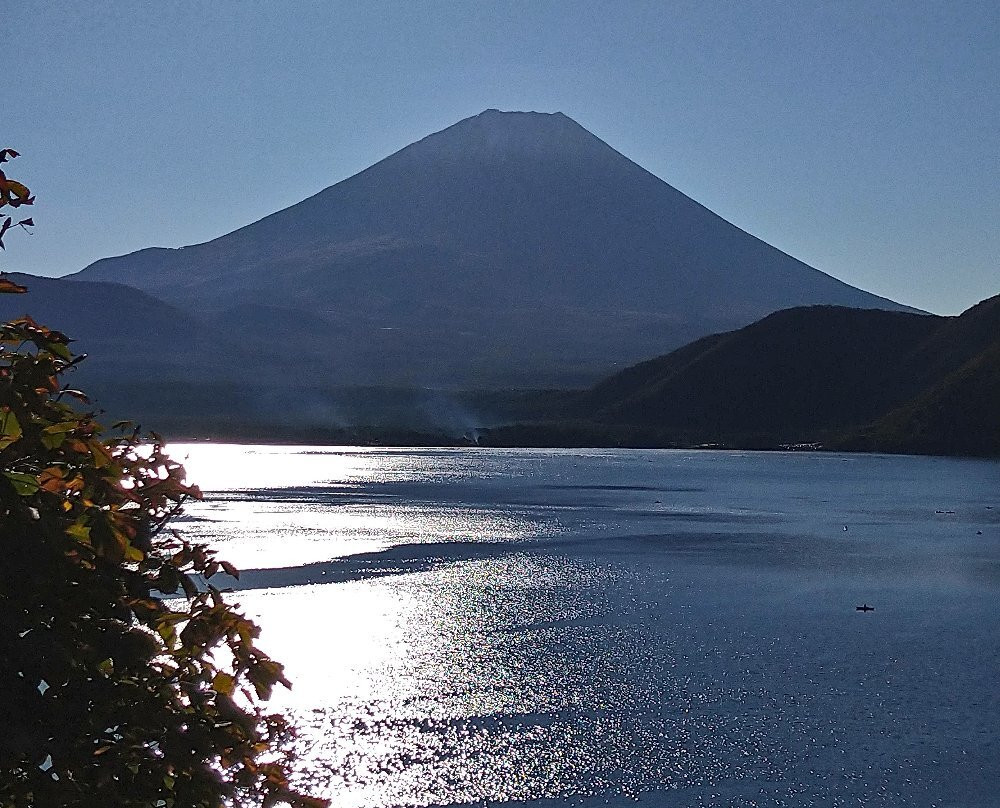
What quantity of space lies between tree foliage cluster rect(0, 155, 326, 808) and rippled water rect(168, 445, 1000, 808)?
9524mm

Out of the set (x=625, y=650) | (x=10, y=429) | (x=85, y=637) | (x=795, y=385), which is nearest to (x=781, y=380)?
(x=795, y=385)

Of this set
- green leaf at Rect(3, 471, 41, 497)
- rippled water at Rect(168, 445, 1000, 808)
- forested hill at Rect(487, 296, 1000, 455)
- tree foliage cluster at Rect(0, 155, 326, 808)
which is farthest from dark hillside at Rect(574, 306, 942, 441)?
green leaf at Rect(3, 471, 41, 497)

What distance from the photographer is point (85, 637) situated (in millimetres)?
3045

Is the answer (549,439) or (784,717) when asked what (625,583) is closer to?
(784,717)

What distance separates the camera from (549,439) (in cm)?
11838

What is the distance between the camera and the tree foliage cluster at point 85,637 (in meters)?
2.92

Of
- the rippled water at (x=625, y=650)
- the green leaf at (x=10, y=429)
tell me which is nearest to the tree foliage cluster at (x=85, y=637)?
the green leaf at (x=10, y=429)

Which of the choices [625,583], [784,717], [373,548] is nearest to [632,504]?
[373,548]

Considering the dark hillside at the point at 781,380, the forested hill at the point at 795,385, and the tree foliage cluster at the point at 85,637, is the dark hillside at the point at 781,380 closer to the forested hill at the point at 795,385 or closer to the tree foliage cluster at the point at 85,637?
the forested hill at the point at 795,385

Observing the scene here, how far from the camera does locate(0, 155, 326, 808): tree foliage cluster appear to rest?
2.92 metres

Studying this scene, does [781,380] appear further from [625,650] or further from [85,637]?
[85,637]

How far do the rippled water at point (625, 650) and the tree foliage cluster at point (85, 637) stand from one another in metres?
9.52

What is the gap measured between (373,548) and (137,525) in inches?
1200

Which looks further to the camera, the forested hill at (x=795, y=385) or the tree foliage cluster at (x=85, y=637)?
the forested hill at (x=795, y=385)
